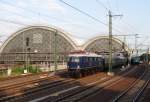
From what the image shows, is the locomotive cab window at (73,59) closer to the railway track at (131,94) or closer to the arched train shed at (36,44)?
the railway track at (131,94)

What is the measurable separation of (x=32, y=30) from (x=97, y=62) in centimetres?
11171

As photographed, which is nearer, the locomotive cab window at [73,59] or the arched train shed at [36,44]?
the locomotive cab window at [73,59]

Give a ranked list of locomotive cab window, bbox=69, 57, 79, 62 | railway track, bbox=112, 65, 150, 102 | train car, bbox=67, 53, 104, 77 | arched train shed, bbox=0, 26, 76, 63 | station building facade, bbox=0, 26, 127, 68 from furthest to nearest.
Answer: station building facade, bbox=0, 26, 127, 68, arched train shed, bbox=0, 26, 76, 63, locomotive cab window, bbox=69, 57, 79, 62, train car, bbox=67, 53, 104, 77, railway track, bbox=112, 65, 150, 102

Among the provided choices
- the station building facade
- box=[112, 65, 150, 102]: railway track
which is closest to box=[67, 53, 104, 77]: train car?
box=[112, 65, 150, 102]: railway track

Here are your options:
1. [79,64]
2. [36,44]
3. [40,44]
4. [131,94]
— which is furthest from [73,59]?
[36,44]

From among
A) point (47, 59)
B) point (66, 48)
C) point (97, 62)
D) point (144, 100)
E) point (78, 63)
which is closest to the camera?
point (144, 100)

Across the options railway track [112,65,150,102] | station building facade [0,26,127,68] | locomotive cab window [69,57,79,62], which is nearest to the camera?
railway track [112,65,150,102]

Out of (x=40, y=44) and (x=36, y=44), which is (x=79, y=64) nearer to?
(x=40, y=44)

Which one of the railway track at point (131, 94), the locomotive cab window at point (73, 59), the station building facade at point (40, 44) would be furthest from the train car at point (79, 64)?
the station building facade at point (40, 44)

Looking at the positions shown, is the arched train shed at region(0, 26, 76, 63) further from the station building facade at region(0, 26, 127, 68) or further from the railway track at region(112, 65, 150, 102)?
the railway track at region(112, 65, 150, 102)

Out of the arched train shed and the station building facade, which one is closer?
the arched train shed

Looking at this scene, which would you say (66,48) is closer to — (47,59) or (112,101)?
(47,59)

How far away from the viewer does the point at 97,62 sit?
191 feet

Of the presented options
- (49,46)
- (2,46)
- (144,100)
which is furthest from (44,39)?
(144,100)
